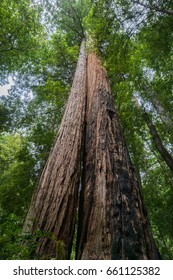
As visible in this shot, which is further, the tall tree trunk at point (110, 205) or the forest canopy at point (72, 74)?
the forest canopy at point (72, 74)

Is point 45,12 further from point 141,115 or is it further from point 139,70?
point 141,115

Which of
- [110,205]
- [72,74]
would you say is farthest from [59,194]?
[72,74]

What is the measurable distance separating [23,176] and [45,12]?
837 centimetres

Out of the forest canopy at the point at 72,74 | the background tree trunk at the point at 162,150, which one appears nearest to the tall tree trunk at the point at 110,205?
the forest canopy at the point at 72,74

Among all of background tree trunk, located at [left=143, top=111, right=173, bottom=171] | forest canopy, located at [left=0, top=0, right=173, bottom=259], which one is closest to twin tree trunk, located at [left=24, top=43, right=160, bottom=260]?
forest canopy, located at [left=0, top=0, right=173, bottom=259]

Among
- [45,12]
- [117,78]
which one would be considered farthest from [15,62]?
[117,78]

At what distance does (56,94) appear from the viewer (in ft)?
25.0

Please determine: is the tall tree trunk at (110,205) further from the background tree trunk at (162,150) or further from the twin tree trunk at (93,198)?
the background tree trunk at (162,150)

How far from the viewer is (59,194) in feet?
8.22

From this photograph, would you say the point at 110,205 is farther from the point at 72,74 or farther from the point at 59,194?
the point at 72,74

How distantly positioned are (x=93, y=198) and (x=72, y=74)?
7898 millimetres

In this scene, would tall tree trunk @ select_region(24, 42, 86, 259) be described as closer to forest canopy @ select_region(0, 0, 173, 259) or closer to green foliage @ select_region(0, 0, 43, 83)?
forest canopy @ select_region(0, 0, 173, 259)

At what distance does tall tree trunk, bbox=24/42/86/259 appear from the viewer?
2.14 metres

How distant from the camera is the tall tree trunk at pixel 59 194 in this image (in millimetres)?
2139
